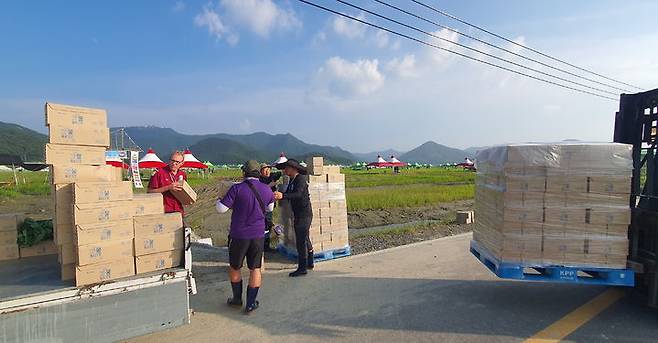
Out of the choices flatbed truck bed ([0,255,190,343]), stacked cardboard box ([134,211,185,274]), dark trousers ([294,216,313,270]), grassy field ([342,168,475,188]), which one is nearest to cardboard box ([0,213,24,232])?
flatbed truck bed ([0,255,190,343])

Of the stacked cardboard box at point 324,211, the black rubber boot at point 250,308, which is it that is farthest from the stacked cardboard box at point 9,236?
the stacked cardboard box at point 324,211

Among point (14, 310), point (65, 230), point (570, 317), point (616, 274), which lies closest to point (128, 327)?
point (14, 310)

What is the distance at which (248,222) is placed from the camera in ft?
14.2

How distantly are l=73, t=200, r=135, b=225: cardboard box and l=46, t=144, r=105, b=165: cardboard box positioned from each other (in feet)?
1.78

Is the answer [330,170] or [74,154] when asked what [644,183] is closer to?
[330,170]

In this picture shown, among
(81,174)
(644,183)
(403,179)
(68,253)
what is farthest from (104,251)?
(403,179)

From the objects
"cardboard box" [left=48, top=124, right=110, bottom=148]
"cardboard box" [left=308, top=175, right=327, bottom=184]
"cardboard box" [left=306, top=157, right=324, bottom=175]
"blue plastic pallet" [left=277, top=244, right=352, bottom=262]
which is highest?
"cardboard box" [left=48, top=124, right=110, bottom=148]

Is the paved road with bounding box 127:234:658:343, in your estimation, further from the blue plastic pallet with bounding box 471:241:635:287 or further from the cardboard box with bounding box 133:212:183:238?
the cardboard box with bounding box 133:212:183:238

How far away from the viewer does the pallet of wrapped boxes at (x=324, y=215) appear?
21.9 feet

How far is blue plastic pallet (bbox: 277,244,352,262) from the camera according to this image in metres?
6.69

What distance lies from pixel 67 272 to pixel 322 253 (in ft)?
13.1

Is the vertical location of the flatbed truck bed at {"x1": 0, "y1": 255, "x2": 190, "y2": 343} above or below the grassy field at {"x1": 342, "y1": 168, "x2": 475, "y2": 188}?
above

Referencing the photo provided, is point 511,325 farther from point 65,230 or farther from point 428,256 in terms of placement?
point 65,230

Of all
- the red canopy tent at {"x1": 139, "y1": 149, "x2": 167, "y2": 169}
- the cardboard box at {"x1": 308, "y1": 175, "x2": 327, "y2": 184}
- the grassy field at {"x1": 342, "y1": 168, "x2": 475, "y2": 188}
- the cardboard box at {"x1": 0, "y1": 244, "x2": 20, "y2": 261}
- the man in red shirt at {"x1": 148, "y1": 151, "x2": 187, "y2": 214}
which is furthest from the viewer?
the grassy field at {"x1": 342, "y1": 168, "x2": 475, "y2": 188}
